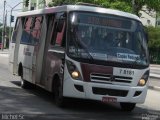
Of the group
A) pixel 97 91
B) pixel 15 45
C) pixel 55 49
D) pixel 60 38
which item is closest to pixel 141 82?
pixel 97 91

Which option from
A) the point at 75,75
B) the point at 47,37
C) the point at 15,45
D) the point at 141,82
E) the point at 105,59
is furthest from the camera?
the point at 15,45

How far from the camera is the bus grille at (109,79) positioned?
12539mm

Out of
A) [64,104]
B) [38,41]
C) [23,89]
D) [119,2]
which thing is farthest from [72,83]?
[119,2]

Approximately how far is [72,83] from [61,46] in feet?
Answer: 4.00

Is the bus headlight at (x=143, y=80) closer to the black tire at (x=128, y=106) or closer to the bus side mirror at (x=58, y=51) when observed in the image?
the black tire at (x=128, y=106)

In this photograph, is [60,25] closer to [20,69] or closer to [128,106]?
[128,106]

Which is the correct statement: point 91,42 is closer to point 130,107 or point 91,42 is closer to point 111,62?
point 111,62

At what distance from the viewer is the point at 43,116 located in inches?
445

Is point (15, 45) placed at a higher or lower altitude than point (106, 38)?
lower

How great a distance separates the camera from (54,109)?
12.7 meters

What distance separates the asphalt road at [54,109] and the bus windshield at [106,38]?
132 centimetres

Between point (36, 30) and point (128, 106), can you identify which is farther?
point (36, 30)

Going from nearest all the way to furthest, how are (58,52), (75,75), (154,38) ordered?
(75,75) < (58,52) < (154,38)

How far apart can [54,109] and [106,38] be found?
2156 millimetres
